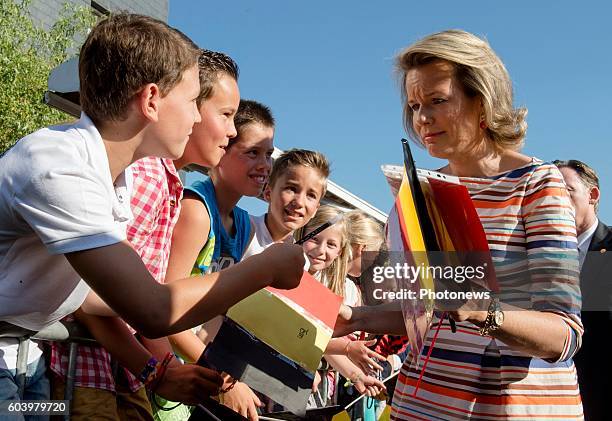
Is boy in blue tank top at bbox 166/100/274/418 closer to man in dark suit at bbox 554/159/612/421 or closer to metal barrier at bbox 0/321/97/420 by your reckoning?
metal barrier at bbox 0/321/97/420

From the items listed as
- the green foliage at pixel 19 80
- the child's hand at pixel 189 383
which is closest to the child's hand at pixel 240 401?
the child's hand at pixel 189 383

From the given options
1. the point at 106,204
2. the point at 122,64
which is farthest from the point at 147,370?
the point at 122,64

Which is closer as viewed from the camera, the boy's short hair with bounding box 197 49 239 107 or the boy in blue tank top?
the boy in blue tank top

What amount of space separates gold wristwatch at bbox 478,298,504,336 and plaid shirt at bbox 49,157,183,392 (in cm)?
109

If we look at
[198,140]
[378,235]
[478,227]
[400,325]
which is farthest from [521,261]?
[378,235]

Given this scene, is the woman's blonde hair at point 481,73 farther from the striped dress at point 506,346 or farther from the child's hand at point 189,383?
the child's hand at point 189,383

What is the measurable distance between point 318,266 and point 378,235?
117 centimetres

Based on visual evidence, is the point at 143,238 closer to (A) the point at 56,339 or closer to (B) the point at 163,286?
(A) the point at 56,339

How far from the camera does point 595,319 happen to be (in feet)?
13.5

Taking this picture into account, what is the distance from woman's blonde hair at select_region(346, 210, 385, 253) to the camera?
18.0 feet

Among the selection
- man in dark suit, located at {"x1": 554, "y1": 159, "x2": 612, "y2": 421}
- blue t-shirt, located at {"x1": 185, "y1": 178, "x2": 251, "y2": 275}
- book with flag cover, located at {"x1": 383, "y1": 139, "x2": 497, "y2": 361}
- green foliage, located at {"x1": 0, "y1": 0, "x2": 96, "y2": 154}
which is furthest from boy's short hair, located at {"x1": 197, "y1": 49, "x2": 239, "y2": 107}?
green foliage, located at {"x1": 0, "y1": 0, "x2": 96, "y2": 154}

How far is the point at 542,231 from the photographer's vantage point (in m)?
1.92

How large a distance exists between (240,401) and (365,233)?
344cm

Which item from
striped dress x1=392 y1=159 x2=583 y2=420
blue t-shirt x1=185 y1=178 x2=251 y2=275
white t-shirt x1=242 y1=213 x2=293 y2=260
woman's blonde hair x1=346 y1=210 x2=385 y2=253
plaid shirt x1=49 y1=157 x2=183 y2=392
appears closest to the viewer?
striped dress x1=392 y1=159 x2=583 y2=420
